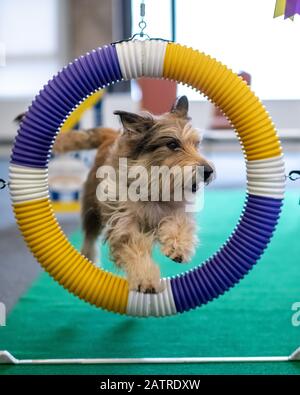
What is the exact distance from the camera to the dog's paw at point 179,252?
1.91 meters

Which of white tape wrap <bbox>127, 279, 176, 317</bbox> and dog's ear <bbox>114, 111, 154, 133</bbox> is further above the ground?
dog's ear <bbox>114, 111, 154, 133</bbox>

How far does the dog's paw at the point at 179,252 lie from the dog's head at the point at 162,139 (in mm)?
222

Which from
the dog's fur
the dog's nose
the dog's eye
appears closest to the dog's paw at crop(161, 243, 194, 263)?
the dog's fur

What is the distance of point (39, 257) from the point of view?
2.08 m

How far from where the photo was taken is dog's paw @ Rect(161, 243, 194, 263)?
191cm

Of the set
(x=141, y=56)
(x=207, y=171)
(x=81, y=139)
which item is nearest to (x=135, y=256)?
(x=207, y=171)

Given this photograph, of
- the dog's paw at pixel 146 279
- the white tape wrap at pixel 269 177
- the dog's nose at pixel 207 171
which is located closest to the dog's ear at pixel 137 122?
the dog's nose at pixel 207 171

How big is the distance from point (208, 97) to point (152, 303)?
2.64 ft

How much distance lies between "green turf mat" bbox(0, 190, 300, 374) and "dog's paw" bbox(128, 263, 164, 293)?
40 cm

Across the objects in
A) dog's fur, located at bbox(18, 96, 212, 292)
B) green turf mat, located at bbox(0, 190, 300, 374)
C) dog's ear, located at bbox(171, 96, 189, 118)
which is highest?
dog's ear, located at bbox(171, 96, 189, 118)

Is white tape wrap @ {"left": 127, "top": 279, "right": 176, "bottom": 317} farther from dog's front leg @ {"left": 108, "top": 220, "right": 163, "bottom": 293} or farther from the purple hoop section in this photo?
the purple hoop section

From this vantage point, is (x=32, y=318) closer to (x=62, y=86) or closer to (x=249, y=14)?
(x=62, y=86)

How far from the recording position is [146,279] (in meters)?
1.94
